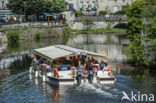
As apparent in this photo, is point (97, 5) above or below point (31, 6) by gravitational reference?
above

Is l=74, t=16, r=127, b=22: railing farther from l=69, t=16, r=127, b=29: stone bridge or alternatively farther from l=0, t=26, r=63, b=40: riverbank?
l=0, t=26, r=63, b=40: riverbank

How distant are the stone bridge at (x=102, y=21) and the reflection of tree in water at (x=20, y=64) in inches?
2465

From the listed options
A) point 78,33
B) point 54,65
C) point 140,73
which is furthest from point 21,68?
point 78,33

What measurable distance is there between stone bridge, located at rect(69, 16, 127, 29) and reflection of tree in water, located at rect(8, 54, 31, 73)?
205 ft

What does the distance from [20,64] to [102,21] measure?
238 ft

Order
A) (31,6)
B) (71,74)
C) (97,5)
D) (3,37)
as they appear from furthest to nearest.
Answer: (97,5) → (31,6) → (3,37) → (71,74)

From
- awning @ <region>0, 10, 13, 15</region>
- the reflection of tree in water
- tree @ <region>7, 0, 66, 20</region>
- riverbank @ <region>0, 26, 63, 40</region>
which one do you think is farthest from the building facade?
the reflection of tree in water

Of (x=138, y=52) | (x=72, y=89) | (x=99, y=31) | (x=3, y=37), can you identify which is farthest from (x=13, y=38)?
(x=72, y=89)

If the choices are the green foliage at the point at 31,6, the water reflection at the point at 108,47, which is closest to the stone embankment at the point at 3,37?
the green foliage at the point at 31,6

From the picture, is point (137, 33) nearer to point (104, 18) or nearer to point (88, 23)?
point (88, 23)

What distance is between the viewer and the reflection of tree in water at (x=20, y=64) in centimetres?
4455

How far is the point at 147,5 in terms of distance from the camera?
43500mm

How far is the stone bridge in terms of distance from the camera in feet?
380

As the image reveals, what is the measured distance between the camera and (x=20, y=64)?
48375 millimetres
